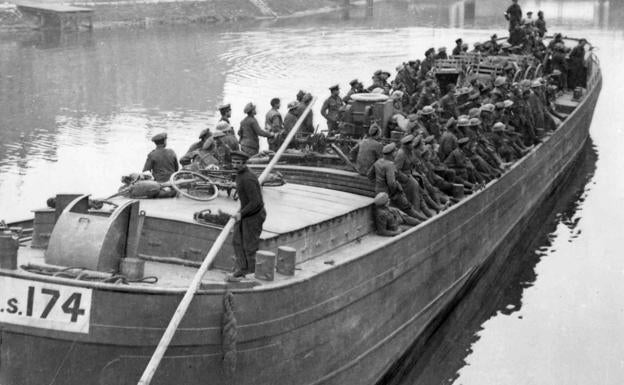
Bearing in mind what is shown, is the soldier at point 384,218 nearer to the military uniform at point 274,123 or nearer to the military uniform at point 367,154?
the military uniform at point 367,154

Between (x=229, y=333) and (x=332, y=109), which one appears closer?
(x=229, y=333)

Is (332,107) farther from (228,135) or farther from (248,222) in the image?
(248,222)

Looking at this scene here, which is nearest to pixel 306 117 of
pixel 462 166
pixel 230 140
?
pixel 230 140

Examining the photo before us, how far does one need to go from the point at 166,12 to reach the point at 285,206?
43.7 metres

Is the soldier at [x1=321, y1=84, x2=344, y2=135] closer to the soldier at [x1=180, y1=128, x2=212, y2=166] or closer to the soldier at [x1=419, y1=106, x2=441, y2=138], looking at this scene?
the soldier at [x1=419, y1=106, x2=441, y2=138]

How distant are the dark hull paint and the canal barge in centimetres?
1

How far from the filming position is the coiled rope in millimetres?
9000

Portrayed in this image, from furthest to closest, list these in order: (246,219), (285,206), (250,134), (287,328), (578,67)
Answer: (578,67) → (250,134) → (285,206) → (246,219) → (287,328)

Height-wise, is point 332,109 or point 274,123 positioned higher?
point 332,109

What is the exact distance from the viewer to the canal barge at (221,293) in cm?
869

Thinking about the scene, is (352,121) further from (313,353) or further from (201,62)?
(201,62)

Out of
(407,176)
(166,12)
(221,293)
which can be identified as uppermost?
(166,12)

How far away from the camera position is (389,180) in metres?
12.7

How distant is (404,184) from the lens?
13.4m
